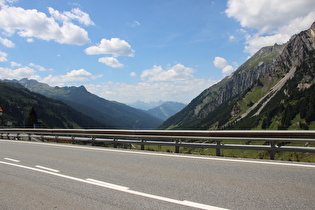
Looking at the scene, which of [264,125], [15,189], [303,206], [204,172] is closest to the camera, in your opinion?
[303,206]

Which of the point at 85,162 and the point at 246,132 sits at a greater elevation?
the point at 246,132

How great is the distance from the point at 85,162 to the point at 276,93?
191427 millimetres

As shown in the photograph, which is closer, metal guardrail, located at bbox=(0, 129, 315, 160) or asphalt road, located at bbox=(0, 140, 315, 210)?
asphalt road, located at bbox=(0, 140, 315, 210)

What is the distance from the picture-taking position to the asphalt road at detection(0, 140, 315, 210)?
4.99 metres

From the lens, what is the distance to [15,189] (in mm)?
6570

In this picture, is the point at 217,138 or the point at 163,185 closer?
the point at 163,185

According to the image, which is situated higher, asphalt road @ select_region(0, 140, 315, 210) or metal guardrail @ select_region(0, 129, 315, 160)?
metal guardrail @ select_region(0, 129, 315, 160)

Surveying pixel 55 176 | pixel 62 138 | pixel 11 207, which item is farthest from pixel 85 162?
pixel 62 138

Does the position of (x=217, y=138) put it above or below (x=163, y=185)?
above

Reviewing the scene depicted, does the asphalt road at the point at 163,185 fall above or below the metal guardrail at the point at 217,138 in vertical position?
below

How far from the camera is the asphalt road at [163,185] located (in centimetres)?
499

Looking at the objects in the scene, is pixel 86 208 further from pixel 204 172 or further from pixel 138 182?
pixel 204 172

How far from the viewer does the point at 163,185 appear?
6.26 m

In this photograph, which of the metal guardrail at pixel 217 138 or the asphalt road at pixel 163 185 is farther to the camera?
the metal guardrail at pixel 217 138
